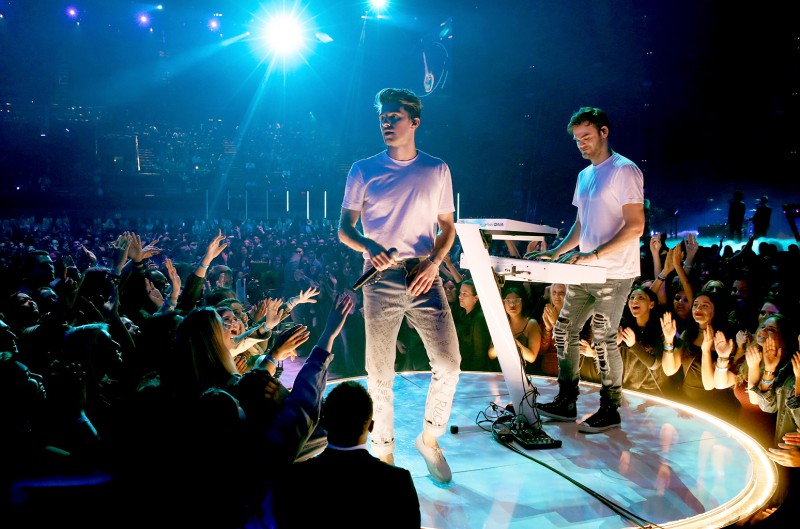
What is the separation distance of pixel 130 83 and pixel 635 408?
95.6ft

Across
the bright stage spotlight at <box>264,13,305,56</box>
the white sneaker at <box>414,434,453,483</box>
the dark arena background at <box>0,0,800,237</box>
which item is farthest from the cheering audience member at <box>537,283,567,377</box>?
the bright stage spotlight at <box>264,13,305,56</box>

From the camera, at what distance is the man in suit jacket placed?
67.0 inches

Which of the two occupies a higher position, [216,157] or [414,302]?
[216,157]

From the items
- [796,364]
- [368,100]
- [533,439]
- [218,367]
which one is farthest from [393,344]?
[368,100]

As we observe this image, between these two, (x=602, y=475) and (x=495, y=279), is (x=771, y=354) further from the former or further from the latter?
(x=495, y=279)

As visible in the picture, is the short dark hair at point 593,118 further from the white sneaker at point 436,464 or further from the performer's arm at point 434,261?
the white sneaker at point 436,464

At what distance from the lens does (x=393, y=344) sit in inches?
122

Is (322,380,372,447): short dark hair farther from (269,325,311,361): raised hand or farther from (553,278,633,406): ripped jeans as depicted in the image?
(553,278,633,406): ripped jeans

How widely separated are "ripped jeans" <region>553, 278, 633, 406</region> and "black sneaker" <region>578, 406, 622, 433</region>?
0.06 m

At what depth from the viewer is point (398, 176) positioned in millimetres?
3121

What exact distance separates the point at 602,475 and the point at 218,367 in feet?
7.11

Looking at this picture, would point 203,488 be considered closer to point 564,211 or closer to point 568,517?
point 568,517

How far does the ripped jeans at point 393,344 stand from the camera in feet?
10.1

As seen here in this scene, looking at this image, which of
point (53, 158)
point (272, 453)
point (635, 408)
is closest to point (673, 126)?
point (635, 408)
